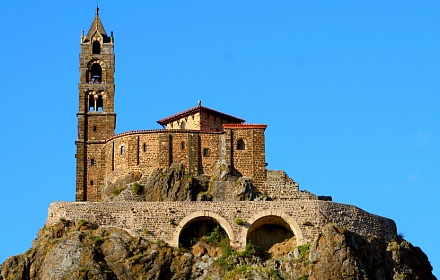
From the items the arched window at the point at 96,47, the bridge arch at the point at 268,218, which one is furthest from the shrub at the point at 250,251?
the arched window at the point at 96,47

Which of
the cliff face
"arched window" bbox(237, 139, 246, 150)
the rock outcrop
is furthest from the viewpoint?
"arched window" bbox(237, 139, 246, 150)

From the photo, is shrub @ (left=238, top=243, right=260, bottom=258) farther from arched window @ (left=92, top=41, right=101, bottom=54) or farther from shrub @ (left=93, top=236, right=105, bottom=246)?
arched window @ (left=92, top=41, right=101, bottom=54)

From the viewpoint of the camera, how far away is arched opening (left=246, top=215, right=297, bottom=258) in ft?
317

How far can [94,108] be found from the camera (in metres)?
109

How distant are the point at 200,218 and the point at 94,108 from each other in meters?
16.9

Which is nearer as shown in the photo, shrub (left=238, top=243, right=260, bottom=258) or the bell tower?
shrub (left=238, top=243, right=260, bottom=258)

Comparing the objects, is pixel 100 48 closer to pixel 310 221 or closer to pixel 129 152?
pixel 129 152

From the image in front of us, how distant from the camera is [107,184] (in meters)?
104

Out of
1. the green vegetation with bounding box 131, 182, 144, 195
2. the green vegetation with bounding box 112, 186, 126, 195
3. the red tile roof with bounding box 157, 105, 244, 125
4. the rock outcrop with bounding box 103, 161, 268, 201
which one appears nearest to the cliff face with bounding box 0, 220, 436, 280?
the rock outcrop with bounding box 103, 161, 268, 201

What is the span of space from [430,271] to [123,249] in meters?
23.9

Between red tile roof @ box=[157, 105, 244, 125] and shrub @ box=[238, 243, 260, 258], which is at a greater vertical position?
red tile roof @ box=[157, 105, 244, 125]

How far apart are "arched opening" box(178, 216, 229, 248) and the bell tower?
418 inches

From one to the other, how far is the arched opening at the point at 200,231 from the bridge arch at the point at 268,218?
4.47ft

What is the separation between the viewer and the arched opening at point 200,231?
9688 cm
